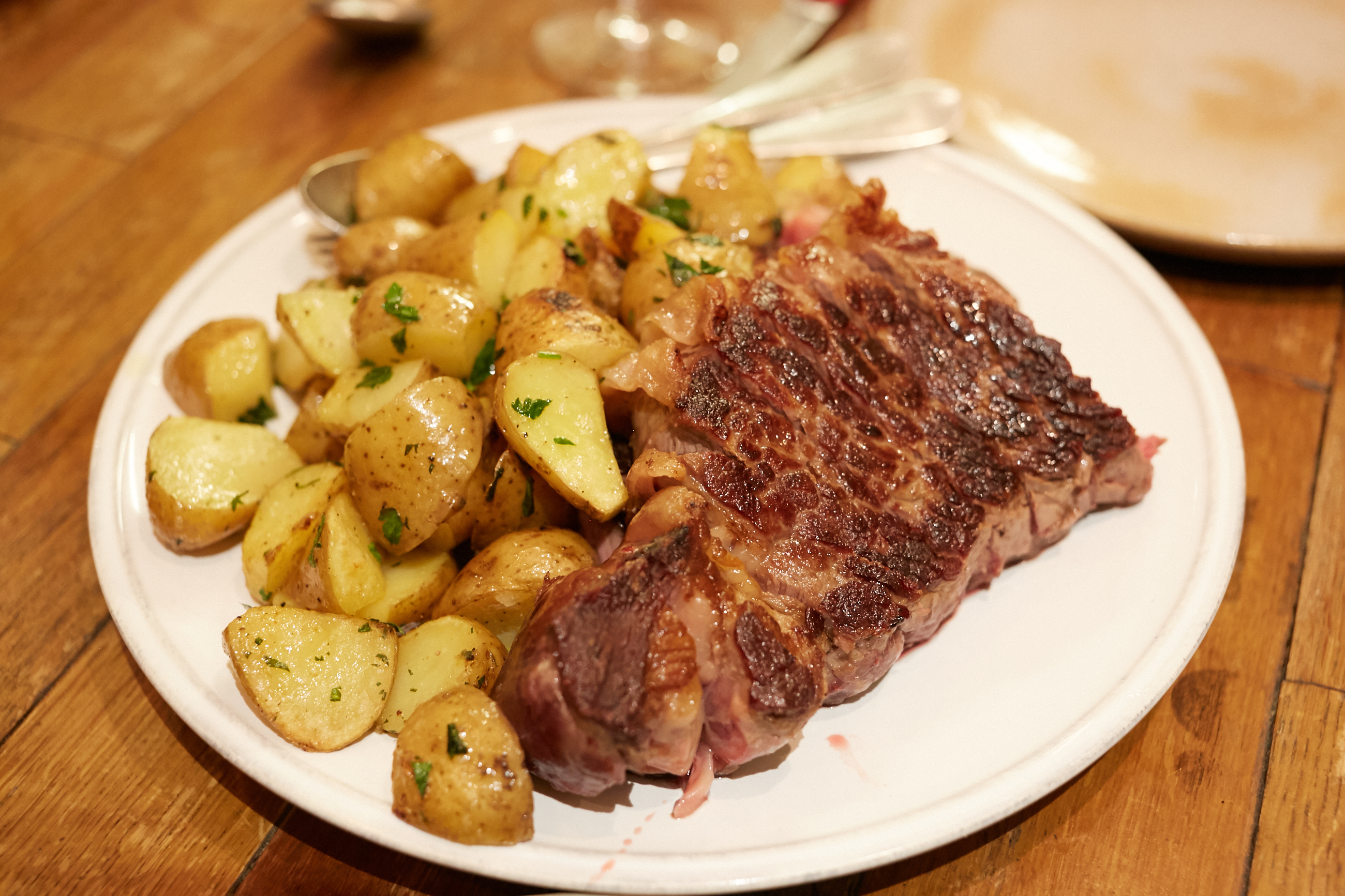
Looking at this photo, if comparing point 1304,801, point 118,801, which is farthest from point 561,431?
point 1304,801

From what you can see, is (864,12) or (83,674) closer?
(83,674)

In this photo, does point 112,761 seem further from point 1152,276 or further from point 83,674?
point 1152,276

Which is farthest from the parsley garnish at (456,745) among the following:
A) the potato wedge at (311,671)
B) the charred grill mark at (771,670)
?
the charred grill mark at (771,670)

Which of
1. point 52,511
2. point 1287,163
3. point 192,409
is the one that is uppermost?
point 192,409

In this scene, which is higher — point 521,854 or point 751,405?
point 751,405

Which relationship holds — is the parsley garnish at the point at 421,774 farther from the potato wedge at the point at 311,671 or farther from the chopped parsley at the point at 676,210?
the chopped parsley at the point at 676,210

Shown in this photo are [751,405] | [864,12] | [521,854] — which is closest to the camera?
[521,854]

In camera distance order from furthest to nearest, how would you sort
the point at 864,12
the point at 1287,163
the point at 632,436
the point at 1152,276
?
the point at 864,12, the point at 1287,163, the point at 1152,276, the point at 632,436

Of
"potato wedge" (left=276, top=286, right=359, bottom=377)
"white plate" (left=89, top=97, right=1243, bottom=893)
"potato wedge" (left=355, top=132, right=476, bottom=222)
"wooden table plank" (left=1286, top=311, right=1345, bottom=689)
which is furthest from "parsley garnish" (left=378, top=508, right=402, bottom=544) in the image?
"wooden table plank" (left=1286, top=311, right=1345, bottom=689)

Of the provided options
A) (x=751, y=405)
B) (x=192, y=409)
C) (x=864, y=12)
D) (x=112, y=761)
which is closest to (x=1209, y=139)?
(x=864, y=12)
